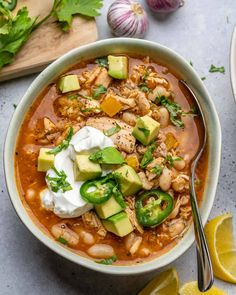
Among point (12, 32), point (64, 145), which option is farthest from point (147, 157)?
point (12, 32)

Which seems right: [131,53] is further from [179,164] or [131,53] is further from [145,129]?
[179,164]

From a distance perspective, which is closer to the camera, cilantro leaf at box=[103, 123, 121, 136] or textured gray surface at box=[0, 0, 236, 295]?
cilantro leaf at box=[103, 123, 121, 136]

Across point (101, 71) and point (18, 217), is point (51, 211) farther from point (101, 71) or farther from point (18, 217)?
point (101, 71)

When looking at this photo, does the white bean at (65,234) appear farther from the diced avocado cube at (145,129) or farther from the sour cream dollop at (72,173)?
the diced avocado cube at (145,129)

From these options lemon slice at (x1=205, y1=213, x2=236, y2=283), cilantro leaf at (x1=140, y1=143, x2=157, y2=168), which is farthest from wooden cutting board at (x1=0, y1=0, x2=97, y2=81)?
lemon slice at (x1=205, y1=213, x2=236, y2=283)

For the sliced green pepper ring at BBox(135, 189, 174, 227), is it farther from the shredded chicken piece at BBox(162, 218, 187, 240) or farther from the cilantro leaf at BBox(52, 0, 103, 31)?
the cilantro leaf at BBox(52, 0, 103, 31)
